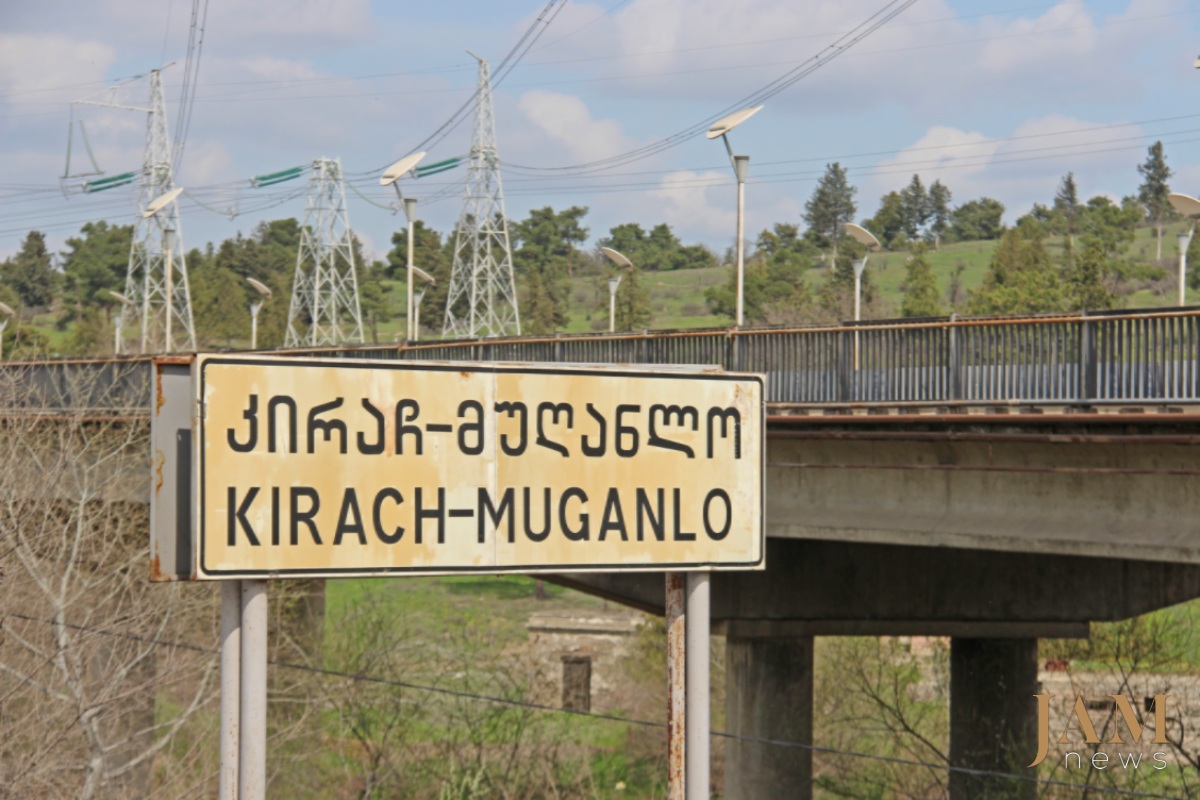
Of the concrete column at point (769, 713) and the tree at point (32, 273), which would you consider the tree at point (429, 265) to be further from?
the concrete column at point (769, 713)

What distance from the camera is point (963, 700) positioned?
2427 centimetres

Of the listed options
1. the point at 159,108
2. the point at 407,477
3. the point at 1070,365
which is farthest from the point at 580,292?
the point at 407,477

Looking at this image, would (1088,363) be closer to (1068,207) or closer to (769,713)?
(769,713)

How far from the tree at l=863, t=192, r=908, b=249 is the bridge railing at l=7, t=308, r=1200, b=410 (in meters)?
155

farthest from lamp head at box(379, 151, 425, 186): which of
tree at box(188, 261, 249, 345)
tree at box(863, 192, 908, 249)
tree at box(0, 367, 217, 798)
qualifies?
tree at box(863, 192, 908, 249)

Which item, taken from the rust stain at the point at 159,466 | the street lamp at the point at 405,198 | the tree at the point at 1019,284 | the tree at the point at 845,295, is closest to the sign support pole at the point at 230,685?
the rust stain at the point at 159,466

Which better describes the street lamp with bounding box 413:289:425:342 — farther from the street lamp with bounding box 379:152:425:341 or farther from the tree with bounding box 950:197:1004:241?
the tree with bounding box 950:197:1004:241

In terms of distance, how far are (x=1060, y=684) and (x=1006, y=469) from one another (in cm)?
2112

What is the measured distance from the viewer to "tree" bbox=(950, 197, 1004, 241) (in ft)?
567

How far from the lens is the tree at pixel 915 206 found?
17825 cm

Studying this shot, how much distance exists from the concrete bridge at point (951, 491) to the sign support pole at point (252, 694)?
7.95 meters

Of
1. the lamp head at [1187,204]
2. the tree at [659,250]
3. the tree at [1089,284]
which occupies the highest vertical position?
the tree at [659,250]

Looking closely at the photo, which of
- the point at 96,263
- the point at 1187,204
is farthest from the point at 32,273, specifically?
the point at 1187,204

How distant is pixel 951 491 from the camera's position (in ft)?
49.7
